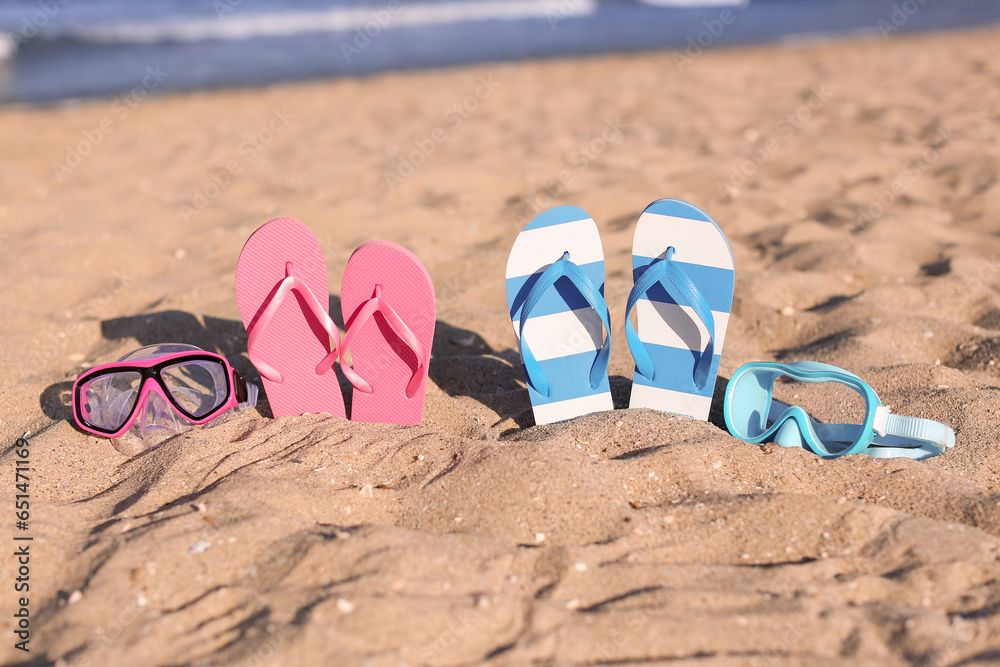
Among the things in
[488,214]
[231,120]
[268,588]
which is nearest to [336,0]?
[231,120]

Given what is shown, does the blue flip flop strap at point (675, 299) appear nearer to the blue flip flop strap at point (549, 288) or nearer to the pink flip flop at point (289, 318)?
the blue flip flop strap at point (549, 288)

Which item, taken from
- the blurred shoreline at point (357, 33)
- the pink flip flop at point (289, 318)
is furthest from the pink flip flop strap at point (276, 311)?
the blurred shoreline at point (357, 33)

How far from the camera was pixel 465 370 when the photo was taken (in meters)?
2.31

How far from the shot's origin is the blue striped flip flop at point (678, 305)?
6.25ft

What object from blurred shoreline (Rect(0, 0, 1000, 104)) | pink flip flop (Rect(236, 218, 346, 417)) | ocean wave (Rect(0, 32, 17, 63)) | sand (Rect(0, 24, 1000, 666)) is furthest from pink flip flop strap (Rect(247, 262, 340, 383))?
ocean wave (Rect(0, 32, 17, 63))

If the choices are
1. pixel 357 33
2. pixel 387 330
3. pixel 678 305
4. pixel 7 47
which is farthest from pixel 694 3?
pixel 387 330

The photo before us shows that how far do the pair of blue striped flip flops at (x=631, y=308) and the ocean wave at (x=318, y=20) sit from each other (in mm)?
9274

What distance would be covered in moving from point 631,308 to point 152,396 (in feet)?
4.22

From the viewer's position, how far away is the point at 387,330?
2004 mm

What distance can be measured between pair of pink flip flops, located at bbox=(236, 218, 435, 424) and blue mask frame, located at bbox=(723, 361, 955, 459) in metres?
0.86

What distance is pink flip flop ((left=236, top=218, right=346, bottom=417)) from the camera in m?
1.90

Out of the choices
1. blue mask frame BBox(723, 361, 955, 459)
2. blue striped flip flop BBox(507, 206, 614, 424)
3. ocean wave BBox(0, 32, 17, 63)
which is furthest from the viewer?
ocean wave BBox(0, 32, 17, 63)

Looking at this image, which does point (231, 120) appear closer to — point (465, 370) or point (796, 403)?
point (465, 370)

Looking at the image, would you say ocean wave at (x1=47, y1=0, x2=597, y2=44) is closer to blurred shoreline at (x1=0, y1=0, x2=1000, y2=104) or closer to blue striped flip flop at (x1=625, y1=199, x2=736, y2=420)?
blurred shoreline at (x1=0, y1=0, x2=1000, y2=104)
